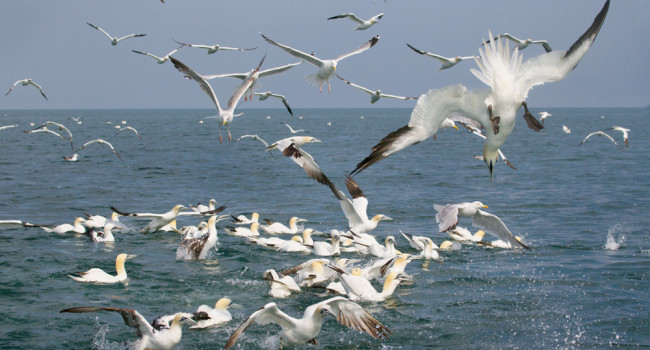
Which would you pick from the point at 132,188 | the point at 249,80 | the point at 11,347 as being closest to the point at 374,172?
the point at 132,188

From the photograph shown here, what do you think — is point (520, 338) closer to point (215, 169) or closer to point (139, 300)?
point (139, 300)

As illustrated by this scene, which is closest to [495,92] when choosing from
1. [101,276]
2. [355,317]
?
[355,317]

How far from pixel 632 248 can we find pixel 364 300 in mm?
7542

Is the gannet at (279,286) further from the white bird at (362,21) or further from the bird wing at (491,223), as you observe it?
the white bird at (362,21)

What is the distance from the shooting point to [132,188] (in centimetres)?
2672

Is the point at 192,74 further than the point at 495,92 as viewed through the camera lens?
Yes

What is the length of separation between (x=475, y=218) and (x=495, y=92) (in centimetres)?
578

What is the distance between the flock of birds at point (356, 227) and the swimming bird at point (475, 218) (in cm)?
2

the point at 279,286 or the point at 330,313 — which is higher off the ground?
the point at 330,313

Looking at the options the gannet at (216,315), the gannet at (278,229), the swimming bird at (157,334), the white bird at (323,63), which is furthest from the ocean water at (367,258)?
the white bird at (323,63)

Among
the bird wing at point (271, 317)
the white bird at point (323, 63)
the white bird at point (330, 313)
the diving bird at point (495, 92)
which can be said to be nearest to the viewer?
the diving bird at point (495, 92)

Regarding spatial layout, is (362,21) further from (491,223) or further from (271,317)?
(271,317)

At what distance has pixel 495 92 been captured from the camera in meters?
7.45

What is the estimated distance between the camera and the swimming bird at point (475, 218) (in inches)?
470
